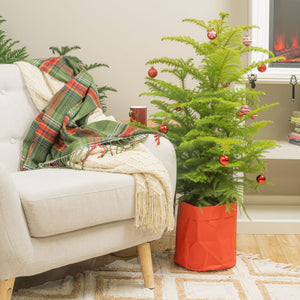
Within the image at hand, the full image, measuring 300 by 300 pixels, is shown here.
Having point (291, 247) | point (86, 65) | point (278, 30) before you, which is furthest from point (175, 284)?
point (278, 30)

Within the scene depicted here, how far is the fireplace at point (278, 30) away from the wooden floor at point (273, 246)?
0.83m

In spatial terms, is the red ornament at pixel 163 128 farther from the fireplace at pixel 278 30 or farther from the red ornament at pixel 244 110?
the fireplace at pixel 278 30

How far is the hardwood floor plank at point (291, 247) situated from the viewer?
1996 millimetres

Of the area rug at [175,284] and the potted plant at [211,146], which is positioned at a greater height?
the potted plant at [211,146]

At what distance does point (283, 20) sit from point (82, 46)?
109 cm

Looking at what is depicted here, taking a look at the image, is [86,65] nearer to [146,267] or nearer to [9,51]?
[9,51]

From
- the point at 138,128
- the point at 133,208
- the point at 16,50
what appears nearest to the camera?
the point at 133,208

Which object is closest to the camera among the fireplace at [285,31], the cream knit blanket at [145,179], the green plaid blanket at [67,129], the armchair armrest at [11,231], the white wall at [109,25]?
the armchair armrest at [11,231]

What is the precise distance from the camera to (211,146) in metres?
1.86

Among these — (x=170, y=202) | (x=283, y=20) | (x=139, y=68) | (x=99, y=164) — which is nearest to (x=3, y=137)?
(x=99, y=164)

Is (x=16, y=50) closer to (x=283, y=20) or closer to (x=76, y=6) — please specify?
(x=76, y=6)

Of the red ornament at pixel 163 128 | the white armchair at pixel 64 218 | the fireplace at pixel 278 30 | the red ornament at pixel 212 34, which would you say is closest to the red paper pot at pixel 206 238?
the white armchair at pixel 64 218

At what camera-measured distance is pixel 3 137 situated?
1983 mm

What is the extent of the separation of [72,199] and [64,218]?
65 mm
